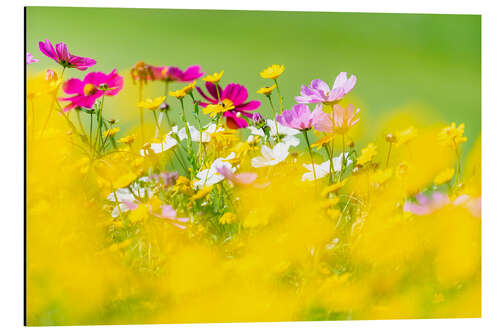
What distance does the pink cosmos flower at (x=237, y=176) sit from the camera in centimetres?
165

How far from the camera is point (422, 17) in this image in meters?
1.80

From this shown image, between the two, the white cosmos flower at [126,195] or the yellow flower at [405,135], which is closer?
the white cosmos flower at [126,195]

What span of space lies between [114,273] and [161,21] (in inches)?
25.8

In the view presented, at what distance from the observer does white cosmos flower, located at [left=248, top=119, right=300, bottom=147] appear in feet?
5.57

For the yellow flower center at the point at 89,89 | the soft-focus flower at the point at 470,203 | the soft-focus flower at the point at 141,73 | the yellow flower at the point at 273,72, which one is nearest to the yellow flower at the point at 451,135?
the soft-focus flower at the point at 470,203

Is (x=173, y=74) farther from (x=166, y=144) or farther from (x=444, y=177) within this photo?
(x=444, y=177)

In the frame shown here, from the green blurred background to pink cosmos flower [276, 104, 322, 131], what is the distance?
0.15ft

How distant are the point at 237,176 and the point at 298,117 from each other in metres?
0.22

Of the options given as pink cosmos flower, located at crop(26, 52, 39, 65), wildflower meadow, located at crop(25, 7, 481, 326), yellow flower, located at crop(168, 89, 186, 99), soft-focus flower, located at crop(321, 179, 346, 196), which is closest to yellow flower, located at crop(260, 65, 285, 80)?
wildflower meadow, located at crop(25, 7, 481, 326)

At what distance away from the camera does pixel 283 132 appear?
1.71m

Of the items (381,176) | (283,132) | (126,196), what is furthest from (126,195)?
(381,176)

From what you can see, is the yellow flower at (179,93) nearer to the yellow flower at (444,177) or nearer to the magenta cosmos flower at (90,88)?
the magenta cosmos flower at (90,88)

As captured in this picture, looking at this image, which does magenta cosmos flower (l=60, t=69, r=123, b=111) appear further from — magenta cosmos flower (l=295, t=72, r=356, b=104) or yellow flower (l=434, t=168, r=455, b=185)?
yellow flower (l=434, t=168, r=455, b=185)
